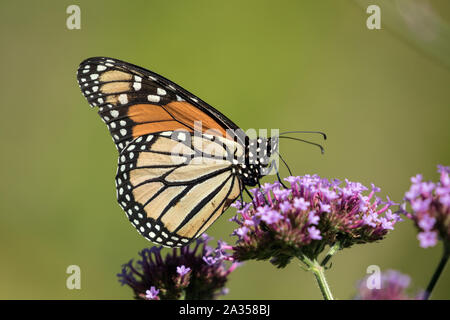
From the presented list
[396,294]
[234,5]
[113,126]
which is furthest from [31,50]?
[396,294]

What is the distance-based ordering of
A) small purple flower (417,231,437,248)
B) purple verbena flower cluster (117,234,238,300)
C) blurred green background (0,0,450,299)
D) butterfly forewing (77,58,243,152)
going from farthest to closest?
blurred green background (0,0,450,299) → butterfly forewing (77,58,243,152) → purple verbena flower cluster (117,234,238,300) → small purple flower (417,231,437,248)

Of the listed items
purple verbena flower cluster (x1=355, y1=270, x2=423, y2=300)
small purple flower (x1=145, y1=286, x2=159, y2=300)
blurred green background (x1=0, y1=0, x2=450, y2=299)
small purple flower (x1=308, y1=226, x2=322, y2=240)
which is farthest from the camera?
blurred green background (x1=0, y1=0, x2=450, y2=299)

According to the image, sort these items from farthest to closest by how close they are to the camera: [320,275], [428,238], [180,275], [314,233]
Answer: [180,275] < [320,275] < [314,233] < [428,238]

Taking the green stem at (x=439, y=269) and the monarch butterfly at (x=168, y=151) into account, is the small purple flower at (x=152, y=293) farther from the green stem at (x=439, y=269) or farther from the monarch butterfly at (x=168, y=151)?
the green stem at (x=439, y=269)

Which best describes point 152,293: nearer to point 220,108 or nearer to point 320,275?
point 320,275

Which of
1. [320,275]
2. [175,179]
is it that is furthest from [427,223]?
[175,179]

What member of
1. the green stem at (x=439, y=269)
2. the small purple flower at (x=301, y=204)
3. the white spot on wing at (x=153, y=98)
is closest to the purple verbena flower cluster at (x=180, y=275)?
the small purple flower at (x=301, y=204)

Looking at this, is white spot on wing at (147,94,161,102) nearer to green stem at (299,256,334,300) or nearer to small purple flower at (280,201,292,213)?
small purple flower at (280,201,292,213)

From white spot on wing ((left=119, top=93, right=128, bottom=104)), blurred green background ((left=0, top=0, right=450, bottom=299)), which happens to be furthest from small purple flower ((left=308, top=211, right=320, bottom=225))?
blurred green background ((left=0, top=0, right=450, bottom=299))
